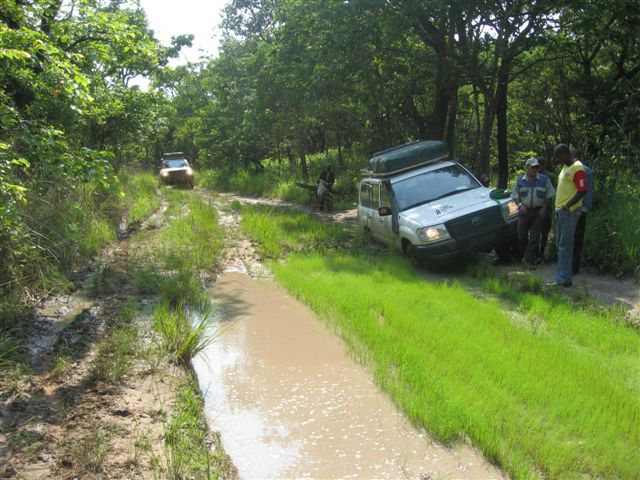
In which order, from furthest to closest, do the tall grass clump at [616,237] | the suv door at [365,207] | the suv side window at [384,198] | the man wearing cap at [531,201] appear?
the suv door at [365,207], the suv side window at [384,198], the man wearing cap at [531,201], the tall grass clump at [616,237]

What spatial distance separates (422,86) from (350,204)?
4931 mm

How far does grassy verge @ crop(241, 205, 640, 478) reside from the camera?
11.9ft

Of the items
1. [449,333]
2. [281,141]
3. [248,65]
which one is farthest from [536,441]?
[281,141]

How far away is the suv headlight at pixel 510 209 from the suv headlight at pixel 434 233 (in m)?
1.11

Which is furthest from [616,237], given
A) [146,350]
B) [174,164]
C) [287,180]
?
[174,164]

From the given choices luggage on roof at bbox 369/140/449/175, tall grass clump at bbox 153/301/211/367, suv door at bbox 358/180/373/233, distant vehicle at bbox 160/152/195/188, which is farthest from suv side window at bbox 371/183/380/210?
distant vehicle at bbox 160/152/195/188

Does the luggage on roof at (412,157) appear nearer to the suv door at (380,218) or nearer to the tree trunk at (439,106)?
the suv door at (380,218)

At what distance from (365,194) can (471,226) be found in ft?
12.2

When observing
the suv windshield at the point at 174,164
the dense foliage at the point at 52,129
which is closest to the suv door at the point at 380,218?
the dense foliage at the point at 52,129

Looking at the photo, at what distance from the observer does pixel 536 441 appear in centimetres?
366

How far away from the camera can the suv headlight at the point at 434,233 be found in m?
8.75

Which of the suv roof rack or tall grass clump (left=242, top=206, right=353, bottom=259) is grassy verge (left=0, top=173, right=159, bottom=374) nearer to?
tall grass clump (left=242, top=206, right=353, bottom=259)

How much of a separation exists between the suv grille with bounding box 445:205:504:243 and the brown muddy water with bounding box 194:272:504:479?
3.01 meters

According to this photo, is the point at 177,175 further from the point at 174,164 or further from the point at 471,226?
the point at 471,226
